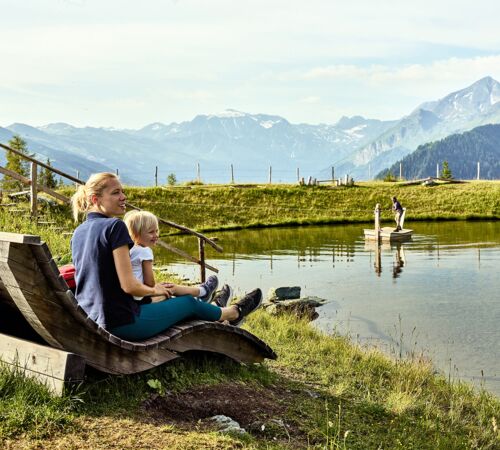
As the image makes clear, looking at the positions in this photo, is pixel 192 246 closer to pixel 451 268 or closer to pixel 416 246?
pixel 416 246

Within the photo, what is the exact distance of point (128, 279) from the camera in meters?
5.45

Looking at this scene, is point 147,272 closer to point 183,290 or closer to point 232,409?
point 183,290

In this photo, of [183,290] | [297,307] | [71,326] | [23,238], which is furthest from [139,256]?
[297,307]

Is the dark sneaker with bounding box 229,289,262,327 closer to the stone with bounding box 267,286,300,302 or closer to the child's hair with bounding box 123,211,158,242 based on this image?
the child's hair with bounding box 123,211,158,242

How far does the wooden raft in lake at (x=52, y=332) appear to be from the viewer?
451cm

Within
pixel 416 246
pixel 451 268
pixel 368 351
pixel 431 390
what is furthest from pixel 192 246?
pixel 431 390

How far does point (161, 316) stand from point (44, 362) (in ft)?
3.98

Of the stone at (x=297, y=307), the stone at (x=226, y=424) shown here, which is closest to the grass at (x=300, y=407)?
the stone at (x=226, y=424)

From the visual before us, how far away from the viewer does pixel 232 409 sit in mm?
6059

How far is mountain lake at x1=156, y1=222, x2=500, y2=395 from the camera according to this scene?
1328 centimetres

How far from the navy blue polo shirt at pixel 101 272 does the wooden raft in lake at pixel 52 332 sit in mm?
283

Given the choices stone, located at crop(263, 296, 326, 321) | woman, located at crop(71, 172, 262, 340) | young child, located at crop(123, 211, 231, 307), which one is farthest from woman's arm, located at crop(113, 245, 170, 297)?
stone, located at crop(263, 296, 326, 321)

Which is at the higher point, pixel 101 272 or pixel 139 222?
pixel 139 222

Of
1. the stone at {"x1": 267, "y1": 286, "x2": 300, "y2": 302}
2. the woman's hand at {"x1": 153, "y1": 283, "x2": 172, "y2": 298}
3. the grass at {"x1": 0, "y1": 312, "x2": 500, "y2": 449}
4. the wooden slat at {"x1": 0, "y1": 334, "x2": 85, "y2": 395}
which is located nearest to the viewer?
the grass at {"x1": 0, "y1": 312, "x2": 500, "y2": 449}
